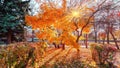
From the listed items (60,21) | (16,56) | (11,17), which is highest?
(11,17)

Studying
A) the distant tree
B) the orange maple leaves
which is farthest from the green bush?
the distant tree

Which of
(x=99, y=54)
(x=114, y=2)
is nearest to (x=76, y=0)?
(x=114, y=2)

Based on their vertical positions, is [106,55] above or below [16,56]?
below

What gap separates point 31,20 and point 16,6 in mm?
3465

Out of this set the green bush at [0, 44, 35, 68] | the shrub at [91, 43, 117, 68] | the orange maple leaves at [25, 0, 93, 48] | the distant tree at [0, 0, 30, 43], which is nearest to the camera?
the green bush at [0, 44, 35, 68]

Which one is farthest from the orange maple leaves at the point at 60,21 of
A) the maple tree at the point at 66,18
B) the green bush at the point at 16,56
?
the green bush at the point at 16,56

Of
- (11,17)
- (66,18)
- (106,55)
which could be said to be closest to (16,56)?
(106,55)

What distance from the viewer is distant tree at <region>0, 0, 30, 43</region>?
19050 millimetres

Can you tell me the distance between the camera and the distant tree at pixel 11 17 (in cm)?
1905

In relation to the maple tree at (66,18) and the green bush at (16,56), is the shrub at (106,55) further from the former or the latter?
the maple tree at (66,18)

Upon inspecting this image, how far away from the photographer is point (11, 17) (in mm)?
18969

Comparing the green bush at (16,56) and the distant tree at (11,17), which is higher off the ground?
the distant tree at (11,17)

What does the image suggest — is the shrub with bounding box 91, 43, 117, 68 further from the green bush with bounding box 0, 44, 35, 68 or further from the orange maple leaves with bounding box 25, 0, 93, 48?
the orange maple leaves with bounding box 25, 0, 93, 48

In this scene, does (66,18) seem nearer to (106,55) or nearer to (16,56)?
(106,55)
